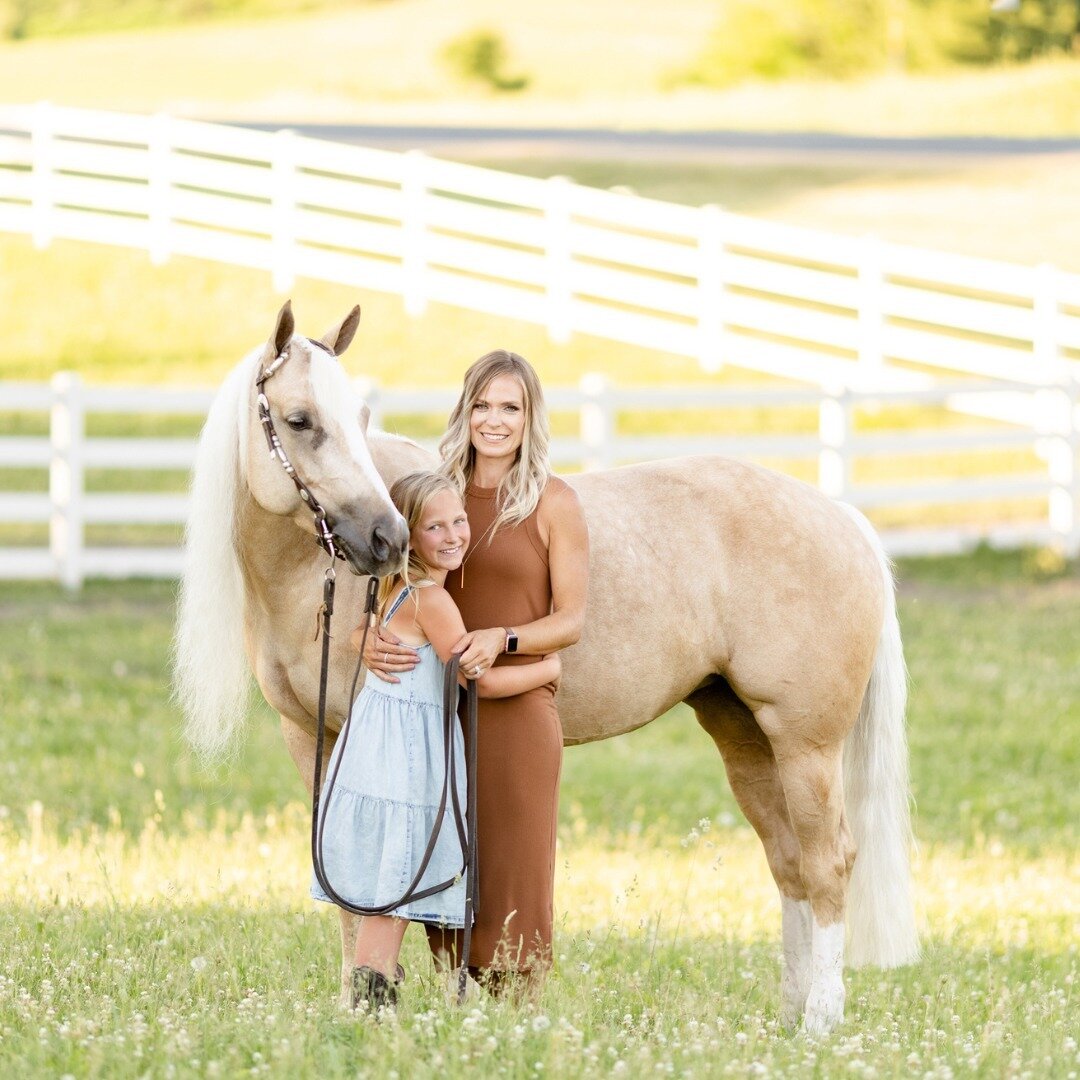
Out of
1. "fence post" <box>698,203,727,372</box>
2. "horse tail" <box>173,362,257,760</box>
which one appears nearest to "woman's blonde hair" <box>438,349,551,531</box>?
"horse tail" <box>173,362,257,760</box>

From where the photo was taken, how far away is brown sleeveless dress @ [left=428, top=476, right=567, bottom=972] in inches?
177

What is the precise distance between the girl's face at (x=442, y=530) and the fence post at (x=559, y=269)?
14.5 m

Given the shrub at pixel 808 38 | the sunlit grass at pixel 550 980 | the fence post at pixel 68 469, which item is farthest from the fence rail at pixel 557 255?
the shrub at pixel 808 38

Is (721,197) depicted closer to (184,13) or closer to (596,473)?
(596,473)

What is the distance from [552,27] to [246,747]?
52976mm

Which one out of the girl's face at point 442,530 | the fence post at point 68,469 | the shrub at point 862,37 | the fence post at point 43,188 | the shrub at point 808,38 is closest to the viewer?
the girl's face at point 442,530

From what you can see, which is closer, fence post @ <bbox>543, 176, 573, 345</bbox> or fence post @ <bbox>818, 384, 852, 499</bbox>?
fence post @ <bbox>818, 384, 852, 499</bbox>

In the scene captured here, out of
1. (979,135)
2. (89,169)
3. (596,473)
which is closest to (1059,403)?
(596,473)

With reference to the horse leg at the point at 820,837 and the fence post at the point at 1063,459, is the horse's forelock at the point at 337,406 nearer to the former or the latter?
the horse leg at the point at 820,837

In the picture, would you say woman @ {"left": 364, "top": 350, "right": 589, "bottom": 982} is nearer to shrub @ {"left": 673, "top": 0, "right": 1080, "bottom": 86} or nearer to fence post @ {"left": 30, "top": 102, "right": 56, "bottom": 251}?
fence post @ {"left": 30, "top": 102, "right": 56, "bottom": 251}

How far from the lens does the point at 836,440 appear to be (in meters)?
13.7

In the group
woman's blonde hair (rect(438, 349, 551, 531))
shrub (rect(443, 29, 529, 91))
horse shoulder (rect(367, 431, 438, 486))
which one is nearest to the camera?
woman's blonde hair (rect(438, 349, 551, 531))

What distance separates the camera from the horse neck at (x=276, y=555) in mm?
4727

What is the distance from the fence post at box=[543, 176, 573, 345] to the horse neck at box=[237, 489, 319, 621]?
46.6ft
